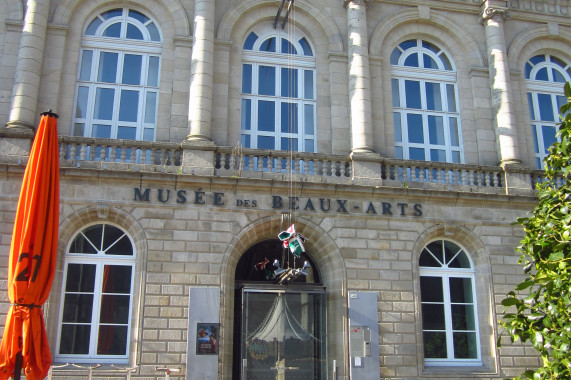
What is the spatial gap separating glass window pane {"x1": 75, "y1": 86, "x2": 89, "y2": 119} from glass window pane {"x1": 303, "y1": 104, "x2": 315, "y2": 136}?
6.11 meters

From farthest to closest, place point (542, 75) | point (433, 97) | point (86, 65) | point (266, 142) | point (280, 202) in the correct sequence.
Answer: point (542, 75)
point (433, 97)
point (266, 142)
point (86, 65)
point (280, 202)

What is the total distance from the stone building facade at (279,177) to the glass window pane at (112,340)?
5 cm

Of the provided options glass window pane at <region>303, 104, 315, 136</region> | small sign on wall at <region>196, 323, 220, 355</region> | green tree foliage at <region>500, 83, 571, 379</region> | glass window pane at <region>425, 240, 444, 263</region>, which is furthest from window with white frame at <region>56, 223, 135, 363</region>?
green tree foliage at <region>500, 83, 571, 379</region>

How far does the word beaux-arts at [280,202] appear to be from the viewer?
14.8m

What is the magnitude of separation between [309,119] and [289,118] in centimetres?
60

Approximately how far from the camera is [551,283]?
6.54 metres

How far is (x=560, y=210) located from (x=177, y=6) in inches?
513

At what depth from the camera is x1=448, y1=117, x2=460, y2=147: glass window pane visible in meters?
17.9

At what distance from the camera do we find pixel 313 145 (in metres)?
16.9

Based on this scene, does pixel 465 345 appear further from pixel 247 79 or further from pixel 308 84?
pixel 247 79

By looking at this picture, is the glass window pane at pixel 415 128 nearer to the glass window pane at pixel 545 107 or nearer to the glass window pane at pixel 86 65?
the glass window pane at pixel 545 107

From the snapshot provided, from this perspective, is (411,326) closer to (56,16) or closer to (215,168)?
(215,168)

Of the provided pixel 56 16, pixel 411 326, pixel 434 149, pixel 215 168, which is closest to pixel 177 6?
pixel 56 16

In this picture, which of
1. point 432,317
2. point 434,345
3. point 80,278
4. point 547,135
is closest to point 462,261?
point 432,317
